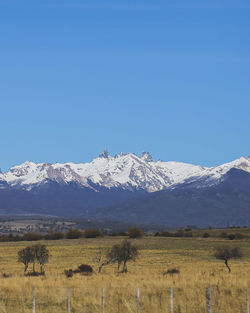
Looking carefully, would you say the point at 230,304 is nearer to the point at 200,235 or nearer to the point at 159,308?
the point at 159,308

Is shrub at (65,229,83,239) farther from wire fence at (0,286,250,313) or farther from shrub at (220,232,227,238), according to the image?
wire fence at (0,286,250,313)

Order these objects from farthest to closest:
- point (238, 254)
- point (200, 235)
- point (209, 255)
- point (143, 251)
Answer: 1. point (200, 235)
2. point (143, 251)
3. point (209, 255)
4. point (238, 254)

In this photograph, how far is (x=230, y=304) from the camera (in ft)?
98.4

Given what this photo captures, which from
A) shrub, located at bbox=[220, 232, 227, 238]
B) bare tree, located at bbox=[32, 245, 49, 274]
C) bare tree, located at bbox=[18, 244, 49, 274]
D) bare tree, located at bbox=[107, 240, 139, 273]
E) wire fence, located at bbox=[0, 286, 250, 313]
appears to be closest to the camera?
wire fence, located at bbox=[0, 286, 250, 313]

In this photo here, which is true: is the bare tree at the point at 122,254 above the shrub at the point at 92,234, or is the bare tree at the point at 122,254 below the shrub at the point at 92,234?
below

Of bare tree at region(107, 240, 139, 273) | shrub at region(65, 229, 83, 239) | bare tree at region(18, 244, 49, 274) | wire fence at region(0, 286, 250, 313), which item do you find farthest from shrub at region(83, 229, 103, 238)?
wire fence at region(0, 286, 250, 313)

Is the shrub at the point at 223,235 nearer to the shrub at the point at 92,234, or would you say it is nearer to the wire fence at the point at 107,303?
the shrub at the point at 92,234

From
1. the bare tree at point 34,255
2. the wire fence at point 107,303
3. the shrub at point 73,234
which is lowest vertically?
the wire fence at point 107,303

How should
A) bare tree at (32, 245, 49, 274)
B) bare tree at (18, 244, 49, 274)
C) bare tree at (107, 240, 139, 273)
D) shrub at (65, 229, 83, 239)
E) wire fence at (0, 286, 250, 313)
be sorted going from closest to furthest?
wire fence at (0, 286, 250, 313) → bare tree at (32, 245, 49, 274) → bare tree at (18, 244, 49, 274) → bare tree at (107, 240, 139, 273) → shrub at (65, 229, 83, 239)

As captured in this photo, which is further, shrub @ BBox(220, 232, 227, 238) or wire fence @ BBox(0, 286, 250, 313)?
shrub @ BBox(220, 232, 227, 238)

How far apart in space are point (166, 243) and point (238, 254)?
35.9 metres

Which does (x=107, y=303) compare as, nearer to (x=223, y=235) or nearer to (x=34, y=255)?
(x=34, y=255)

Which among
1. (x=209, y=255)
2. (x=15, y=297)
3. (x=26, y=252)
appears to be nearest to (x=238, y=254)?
(x=209, y=255)

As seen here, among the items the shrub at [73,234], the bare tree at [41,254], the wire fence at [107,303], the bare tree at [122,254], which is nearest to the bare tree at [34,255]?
the bare tree at [41,254]
